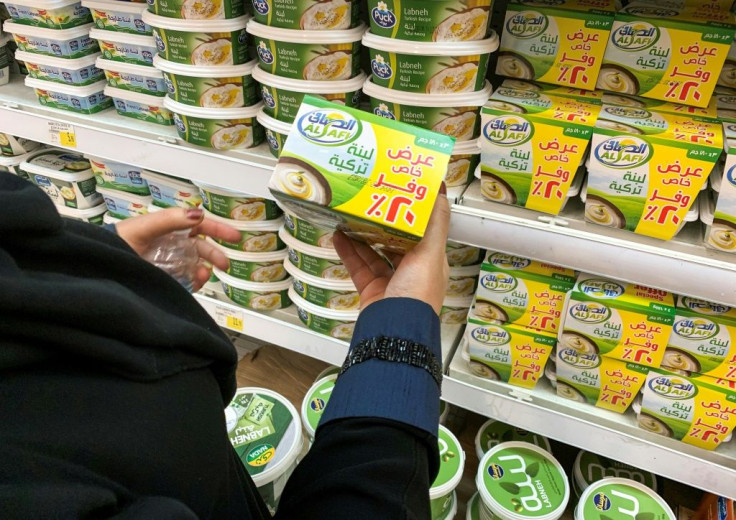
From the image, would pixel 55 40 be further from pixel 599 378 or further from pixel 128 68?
pixel 599 378

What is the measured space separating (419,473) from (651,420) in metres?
0.70

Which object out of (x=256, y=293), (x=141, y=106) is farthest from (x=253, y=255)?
(x=141, y=106)

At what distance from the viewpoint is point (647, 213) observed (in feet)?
2.84

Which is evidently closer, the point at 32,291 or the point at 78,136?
the point at 32,291

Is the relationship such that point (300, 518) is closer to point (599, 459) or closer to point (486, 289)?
point (486, 289)

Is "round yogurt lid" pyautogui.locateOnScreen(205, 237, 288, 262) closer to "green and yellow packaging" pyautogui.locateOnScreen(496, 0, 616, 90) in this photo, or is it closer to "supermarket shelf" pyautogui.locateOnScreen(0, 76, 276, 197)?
"supermarket shelf" pyautogui.locateOnScreen(0, 76, 276, 197)

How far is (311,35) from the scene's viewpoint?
0.94m

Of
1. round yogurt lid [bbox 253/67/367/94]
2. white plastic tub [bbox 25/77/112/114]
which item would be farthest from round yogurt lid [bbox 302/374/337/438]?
white plastic tub [bbox 25/77/112/114]

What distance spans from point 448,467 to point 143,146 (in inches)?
37.7

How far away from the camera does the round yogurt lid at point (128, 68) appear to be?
121 centimetres

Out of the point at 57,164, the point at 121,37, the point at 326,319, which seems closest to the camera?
the point at 121,37

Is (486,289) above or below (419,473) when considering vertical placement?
below

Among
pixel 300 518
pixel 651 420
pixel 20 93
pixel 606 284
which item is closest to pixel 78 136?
pixel 20 93

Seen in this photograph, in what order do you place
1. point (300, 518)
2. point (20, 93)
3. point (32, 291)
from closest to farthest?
point (32, 291)
point (300, 518)
point (20, 93)
